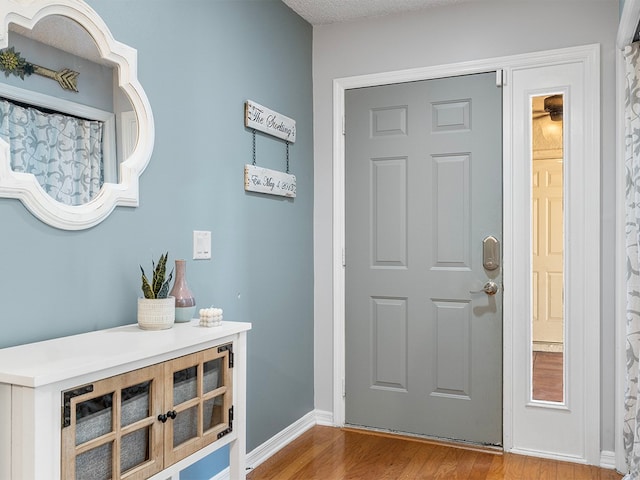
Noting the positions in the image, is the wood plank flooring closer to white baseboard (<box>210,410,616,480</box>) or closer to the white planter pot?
white baseboard (<box>210,410,616,480</box>)

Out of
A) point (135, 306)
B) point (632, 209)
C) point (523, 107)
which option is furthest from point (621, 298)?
point (135, 306)

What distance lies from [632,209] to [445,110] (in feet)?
3.57

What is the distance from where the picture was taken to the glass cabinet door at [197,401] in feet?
5.25

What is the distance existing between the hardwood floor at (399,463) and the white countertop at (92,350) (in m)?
1.13

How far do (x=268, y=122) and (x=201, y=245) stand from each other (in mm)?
809

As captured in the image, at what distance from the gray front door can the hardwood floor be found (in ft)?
0.48

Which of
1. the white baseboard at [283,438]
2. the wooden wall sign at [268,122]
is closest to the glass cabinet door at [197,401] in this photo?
the white baseboard at [283,438]

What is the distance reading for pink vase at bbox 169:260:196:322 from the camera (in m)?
1.94

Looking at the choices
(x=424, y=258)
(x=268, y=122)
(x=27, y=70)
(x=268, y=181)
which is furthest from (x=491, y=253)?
(x=27, y=70)

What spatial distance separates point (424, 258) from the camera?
306 cm

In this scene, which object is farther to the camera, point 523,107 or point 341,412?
point 341,412

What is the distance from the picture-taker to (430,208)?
120 inches

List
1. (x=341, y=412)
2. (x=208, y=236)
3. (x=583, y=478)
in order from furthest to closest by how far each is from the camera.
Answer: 1. (x=341, y=412)
2. (x=583, y=478)
3. (x=208, y=236)

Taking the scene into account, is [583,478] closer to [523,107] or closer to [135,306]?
[523,107]
